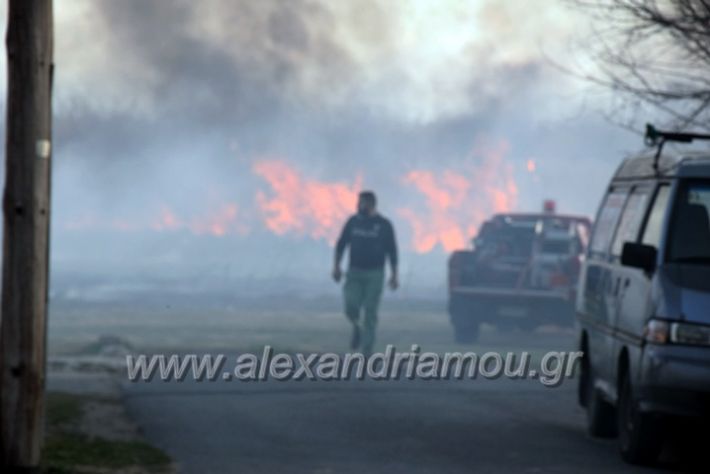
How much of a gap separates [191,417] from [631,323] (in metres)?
3.92

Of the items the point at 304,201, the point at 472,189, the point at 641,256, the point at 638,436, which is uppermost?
the point at 641,256

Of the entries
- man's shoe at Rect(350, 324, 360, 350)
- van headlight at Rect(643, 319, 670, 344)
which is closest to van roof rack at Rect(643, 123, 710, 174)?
van headlight at Rect(643, 319, 670, 344)

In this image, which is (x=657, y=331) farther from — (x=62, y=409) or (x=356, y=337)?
(x=356, y=337)

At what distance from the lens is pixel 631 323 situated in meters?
11.0

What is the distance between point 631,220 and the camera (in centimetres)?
1217

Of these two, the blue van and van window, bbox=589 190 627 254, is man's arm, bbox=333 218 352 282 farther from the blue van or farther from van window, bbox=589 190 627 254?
the blue van

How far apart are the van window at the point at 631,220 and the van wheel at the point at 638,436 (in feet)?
4.25

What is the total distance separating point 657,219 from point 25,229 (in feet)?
15.1

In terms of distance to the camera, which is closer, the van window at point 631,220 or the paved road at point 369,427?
the paved road at point 369,427

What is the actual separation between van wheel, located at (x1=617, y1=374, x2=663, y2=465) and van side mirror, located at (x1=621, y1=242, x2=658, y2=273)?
30.1 inches

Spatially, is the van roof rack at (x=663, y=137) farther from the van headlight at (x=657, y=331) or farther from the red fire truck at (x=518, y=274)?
the red fire truck at (x=518, y=274)

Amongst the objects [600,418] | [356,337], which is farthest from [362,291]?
[600,418]

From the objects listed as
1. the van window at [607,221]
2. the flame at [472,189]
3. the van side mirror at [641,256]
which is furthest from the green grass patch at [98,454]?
the flame at [472,189]

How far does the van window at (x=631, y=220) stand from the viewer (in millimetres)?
11859
